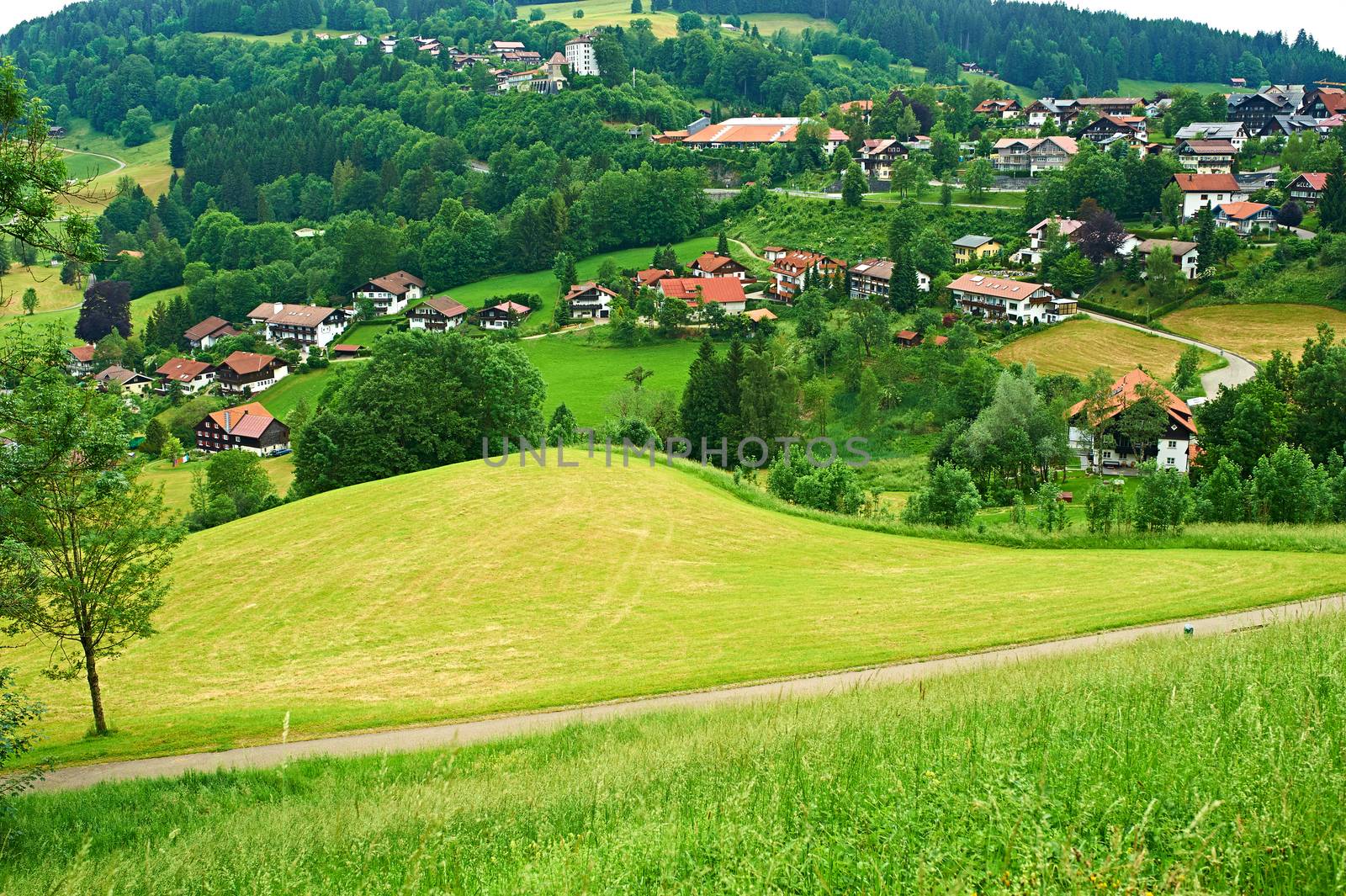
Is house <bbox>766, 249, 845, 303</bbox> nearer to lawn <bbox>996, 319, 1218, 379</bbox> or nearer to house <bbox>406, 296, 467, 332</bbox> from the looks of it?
lawn <bbox>996, 319, 1218, 379</bbox>

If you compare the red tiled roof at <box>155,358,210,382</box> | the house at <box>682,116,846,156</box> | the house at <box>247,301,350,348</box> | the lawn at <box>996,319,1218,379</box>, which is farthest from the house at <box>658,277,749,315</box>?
the red tiled roof at <box>155,358,210,382</box>

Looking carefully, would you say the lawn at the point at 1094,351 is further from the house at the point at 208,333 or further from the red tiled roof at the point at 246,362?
the house at the point at 208,333

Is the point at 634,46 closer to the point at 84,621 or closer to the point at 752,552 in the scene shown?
the point at 752,552

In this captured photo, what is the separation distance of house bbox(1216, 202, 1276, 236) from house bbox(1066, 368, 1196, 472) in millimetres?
29427

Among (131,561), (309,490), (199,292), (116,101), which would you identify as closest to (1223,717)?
(131,561)

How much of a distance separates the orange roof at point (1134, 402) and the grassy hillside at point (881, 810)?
120 ft

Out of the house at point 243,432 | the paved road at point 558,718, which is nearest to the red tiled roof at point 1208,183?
the house at point 243,432

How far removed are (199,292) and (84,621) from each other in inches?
3676

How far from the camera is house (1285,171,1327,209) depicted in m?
71.4

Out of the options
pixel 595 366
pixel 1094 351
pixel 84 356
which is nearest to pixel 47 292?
pixel 84 356

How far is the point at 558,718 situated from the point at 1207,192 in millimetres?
74791

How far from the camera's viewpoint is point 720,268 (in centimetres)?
8206

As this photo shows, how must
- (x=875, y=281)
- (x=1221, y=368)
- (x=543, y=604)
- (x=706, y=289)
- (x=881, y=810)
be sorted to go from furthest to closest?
(x=706, y=289) < (x=875, y=281) < (x=1221, y=368) < (x=543, y=604) < (x=881, y=810)

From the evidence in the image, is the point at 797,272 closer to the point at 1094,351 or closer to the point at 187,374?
the point at 1094,351
